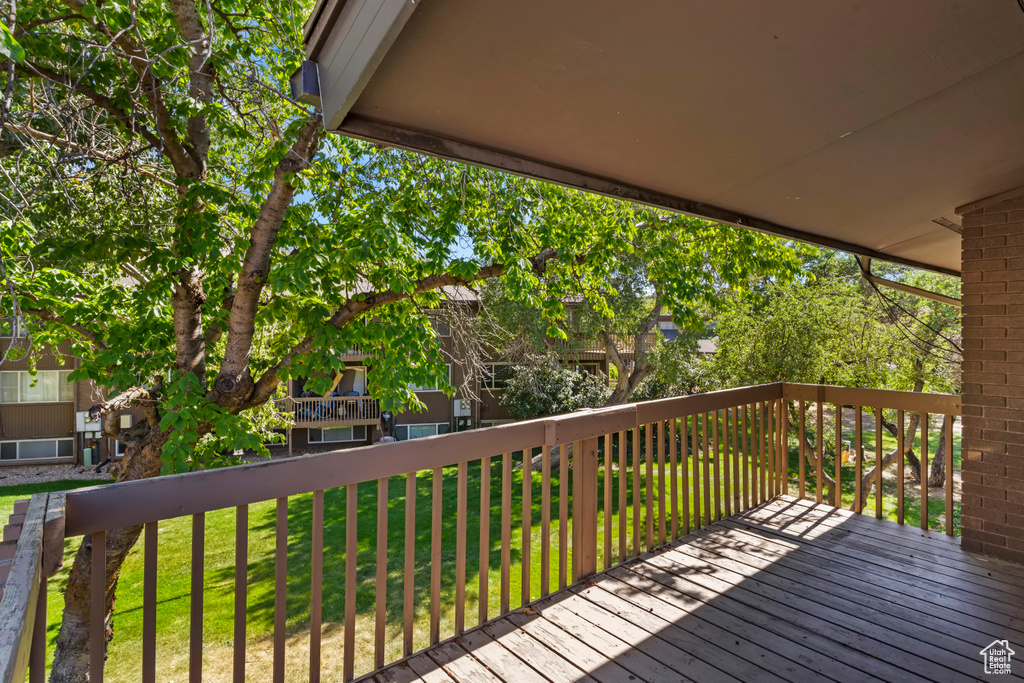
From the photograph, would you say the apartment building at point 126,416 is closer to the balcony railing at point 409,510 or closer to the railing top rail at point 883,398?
the railing top rail at point 883,398

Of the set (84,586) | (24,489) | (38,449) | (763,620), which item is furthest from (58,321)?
(38,449)

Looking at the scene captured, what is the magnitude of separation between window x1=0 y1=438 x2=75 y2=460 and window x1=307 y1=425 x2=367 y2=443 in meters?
6.15

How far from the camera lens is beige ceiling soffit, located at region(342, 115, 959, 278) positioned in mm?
1776

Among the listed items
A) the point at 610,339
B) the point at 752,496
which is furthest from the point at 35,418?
the point at 752,496

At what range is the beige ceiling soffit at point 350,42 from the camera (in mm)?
1273

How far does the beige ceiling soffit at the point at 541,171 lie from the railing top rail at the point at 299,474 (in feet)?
3.61

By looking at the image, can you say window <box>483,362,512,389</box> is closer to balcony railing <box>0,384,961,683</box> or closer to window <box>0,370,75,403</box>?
balcony railing <box>0,384,961,683</box>

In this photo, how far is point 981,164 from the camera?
8.36 ft

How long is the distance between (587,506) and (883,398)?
8.04ft

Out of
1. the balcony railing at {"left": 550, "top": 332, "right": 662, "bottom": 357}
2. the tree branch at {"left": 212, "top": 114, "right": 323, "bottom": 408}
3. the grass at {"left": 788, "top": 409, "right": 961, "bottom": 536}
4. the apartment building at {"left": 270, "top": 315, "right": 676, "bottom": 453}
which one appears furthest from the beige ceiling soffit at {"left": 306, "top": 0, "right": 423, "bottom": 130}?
the apartment building at {"left": 270, "top": 315, "right": 676, "bottom": 453}

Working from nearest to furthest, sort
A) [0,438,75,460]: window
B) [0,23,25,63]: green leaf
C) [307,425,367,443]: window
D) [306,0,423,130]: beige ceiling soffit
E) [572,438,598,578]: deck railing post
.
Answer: [306,0,423,130]: beige ceiling soffit, [0,23,25,63]: green leaf, [572,438,598,578]: deck railing post, [0,438,75,460]: window, [307,425,367,443]: window

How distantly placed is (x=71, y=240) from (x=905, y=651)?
653cm

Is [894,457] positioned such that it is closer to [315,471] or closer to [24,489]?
[315,471]

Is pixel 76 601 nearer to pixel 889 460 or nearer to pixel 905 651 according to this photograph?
pixel 905 651
